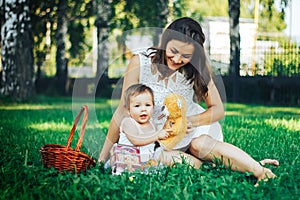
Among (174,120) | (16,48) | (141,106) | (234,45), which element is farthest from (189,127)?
(234,45)

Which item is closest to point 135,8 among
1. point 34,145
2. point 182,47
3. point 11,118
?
point 11,118

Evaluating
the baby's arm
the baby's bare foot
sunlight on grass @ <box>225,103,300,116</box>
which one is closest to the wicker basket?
the baby's arm

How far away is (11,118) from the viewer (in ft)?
27.4

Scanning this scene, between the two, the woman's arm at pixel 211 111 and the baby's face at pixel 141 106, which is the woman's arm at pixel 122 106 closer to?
the baby's face at pixel 141 106

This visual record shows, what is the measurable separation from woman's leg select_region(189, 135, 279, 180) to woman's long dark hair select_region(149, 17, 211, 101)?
0.38m

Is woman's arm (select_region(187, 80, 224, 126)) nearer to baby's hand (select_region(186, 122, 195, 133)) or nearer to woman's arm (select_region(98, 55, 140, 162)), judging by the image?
baby's hand (select_region(186, 122, 195, 133))

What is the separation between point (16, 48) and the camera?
510 inches

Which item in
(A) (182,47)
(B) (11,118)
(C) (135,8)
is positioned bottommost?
(B) (11,118)

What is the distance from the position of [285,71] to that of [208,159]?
10174 mm

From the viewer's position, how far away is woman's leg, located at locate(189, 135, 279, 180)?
12.4ft

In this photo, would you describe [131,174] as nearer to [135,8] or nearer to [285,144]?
[285,144]

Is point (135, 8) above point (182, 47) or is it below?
above

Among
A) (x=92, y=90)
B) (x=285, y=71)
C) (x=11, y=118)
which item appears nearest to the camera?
(x=92, y=90)

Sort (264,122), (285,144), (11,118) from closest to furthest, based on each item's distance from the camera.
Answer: (285,144), (264,122), (11,118)
